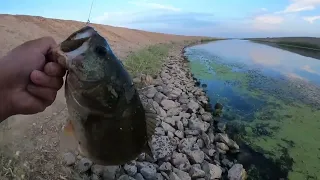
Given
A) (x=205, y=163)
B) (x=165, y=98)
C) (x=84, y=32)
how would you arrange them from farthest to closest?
(x=165, y=98) < (x=205, y=163) < (x=84, y=32)

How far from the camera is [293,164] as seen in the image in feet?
23.4

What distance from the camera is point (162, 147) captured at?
598 centimetres

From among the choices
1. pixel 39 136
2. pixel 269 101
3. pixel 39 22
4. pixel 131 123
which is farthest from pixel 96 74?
pixel 39 22

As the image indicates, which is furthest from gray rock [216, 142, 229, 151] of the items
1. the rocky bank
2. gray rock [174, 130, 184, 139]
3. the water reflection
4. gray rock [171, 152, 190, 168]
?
the water reflection

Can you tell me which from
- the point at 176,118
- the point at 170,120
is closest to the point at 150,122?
the point at 170,120

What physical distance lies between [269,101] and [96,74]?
1134cm

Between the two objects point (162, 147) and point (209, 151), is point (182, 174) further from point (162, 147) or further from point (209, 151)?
point (209, 151)

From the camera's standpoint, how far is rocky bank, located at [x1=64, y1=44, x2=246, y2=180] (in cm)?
472

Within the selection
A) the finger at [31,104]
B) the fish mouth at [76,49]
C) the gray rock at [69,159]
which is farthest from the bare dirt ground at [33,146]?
the fish mouth at [76,49]

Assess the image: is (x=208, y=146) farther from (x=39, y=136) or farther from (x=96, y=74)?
(x=96, y=74)

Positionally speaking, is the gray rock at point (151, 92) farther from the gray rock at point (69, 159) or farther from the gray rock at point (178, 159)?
the gray rock at point (69, 159)

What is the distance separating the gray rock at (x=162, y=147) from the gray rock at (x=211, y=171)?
67cm

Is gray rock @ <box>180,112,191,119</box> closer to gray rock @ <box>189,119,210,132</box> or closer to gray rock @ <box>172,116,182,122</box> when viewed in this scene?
gray rock @ <box>172,116,182,122</box>

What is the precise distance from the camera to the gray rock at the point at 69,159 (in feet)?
15.1
